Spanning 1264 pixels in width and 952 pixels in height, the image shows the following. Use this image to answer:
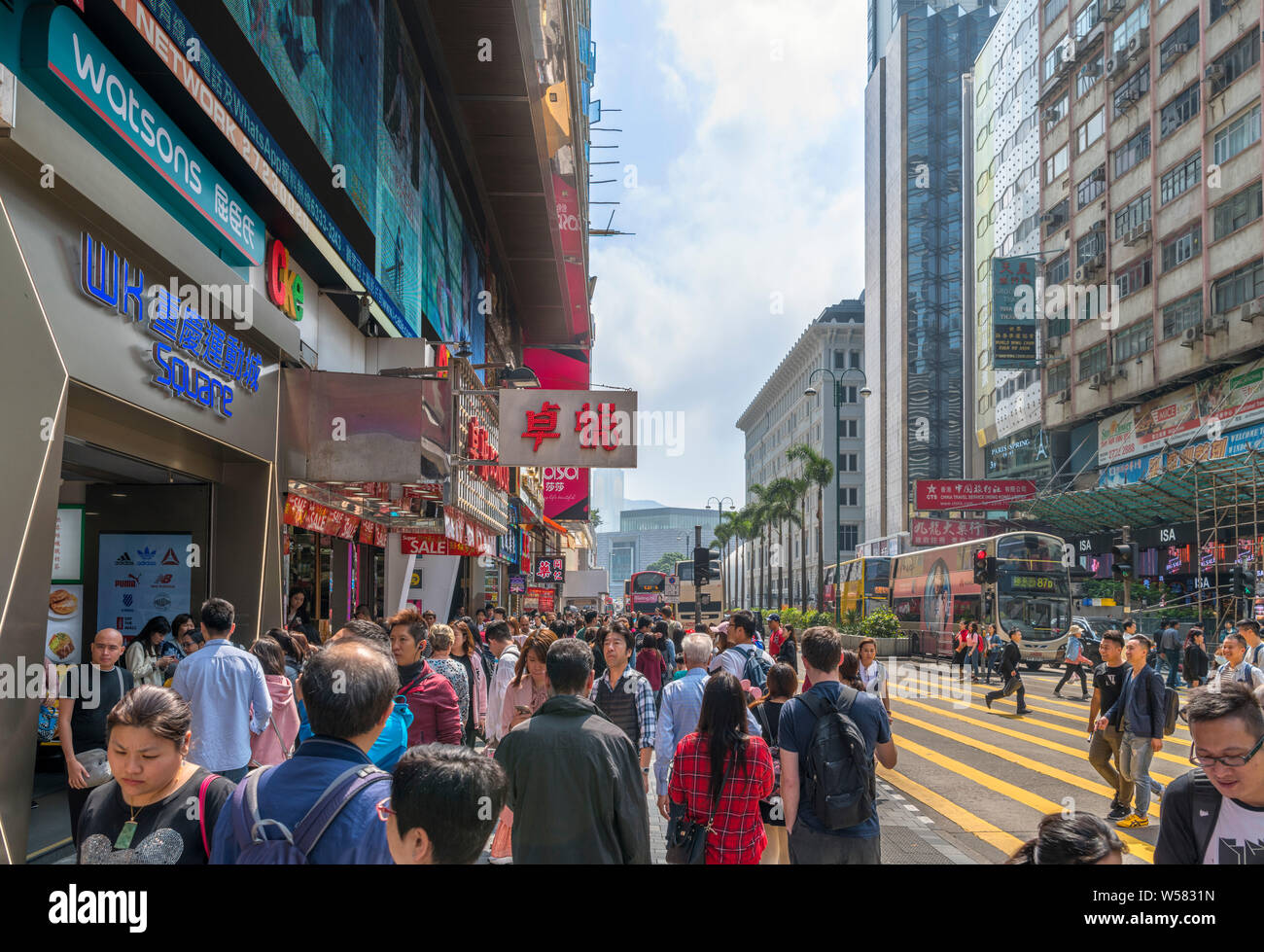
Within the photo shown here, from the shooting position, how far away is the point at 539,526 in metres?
54.9

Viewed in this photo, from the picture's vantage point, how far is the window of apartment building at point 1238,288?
3500 cm

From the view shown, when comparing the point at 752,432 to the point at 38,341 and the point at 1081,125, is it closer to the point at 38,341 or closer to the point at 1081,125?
the point at 1081,125

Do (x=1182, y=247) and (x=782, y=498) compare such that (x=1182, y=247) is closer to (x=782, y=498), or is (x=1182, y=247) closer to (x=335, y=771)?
(x=782, y=498)

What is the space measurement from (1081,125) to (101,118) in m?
51.7

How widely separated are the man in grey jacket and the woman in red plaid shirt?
0.68 metres

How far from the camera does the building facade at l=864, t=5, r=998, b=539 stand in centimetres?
8781

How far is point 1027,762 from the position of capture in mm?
13773

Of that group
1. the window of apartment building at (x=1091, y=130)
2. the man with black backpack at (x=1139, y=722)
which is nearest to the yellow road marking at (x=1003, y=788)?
the man with black backpack at (x=1139, y=722)

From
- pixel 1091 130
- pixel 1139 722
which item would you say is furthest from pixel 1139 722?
pixel 1091 130

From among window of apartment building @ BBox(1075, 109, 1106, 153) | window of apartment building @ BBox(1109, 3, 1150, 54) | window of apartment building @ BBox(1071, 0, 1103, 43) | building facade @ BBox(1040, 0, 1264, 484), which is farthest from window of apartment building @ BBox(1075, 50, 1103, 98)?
window of apartment building @ BBox(1075, 109, 1106, 153)

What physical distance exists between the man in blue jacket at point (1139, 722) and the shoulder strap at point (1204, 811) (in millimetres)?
6460

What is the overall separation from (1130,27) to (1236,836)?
50.9m

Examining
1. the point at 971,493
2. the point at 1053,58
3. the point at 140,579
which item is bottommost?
the point at 140,579
